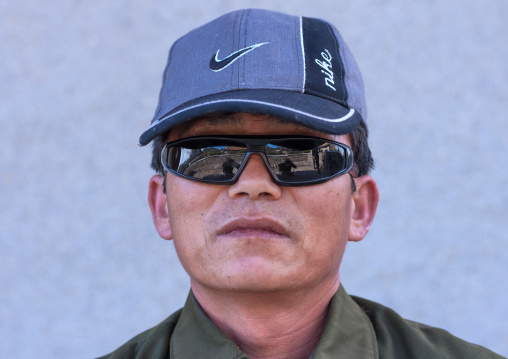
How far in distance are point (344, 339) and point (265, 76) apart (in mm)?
691

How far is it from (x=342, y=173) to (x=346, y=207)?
103 mm

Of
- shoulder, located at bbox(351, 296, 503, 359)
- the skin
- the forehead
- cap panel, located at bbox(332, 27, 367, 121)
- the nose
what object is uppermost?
cap panel, located at bbox(332, 27, 367, 121)

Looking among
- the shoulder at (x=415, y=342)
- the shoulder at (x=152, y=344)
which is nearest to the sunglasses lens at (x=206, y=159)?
the shoulder at (x=152, y=344)

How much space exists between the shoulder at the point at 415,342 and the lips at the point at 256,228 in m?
0.46

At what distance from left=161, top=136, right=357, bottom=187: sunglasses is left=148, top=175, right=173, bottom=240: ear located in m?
0.25

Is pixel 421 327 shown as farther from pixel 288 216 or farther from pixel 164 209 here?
pixel 164 209

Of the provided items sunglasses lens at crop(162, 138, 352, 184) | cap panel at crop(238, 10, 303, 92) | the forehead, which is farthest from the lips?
cap panel at crop(238, 10, 303, 92)

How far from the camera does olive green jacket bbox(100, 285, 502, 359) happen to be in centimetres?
189

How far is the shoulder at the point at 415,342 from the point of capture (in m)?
1.98

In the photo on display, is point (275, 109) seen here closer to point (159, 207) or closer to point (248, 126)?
point (248, 126)

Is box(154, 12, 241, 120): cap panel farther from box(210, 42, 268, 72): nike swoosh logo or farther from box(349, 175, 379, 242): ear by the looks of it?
box(349, 175, 379, 242): ear

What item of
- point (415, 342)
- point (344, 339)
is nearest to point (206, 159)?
point (344, 339)

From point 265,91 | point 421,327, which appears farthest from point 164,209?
point 421,327

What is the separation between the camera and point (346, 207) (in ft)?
6.35
